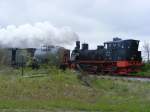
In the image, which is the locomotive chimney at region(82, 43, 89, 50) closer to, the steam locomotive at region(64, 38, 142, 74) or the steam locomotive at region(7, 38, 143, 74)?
the steam locomotive at region(7, 38, 143, 74)

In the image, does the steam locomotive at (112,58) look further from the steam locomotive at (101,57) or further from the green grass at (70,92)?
the green grass at (70,92)

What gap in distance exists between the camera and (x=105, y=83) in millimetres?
25984

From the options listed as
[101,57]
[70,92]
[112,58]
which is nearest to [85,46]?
[101,57]

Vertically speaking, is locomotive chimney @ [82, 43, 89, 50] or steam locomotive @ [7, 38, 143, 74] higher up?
locomotive chimney @ [82, 43, 89, 50]

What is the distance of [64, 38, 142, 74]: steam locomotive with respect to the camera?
3675cm

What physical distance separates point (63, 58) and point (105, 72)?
6460 millimetres

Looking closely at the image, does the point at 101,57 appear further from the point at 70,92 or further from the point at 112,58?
the point at 70,92

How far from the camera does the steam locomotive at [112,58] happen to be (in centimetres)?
3675

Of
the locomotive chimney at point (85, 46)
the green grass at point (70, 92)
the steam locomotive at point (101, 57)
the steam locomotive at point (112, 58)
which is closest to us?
the green grass at point (70, 92)

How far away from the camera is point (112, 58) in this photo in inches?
1511

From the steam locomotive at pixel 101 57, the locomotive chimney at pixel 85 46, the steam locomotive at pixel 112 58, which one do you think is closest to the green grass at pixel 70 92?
the steam locomotive at pixel 112 58

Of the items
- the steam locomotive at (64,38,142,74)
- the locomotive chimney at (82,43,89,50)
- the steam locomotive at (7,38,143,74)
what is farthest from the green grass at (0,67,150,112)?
the locomotive chimney at (82,43,89,50)

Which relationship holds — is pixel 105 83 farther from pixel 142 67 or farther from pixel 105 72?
pixel 142 67

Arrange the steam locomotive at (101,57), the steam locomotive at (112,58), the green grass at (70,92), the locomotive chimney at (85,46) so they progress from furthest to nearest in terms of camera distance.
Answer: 1. the locomotive chimney at (85,46)
2. the steam locomotive at (101,57)
3. the steam locomotive at (112,58)
4. the green grass at (70,92)
